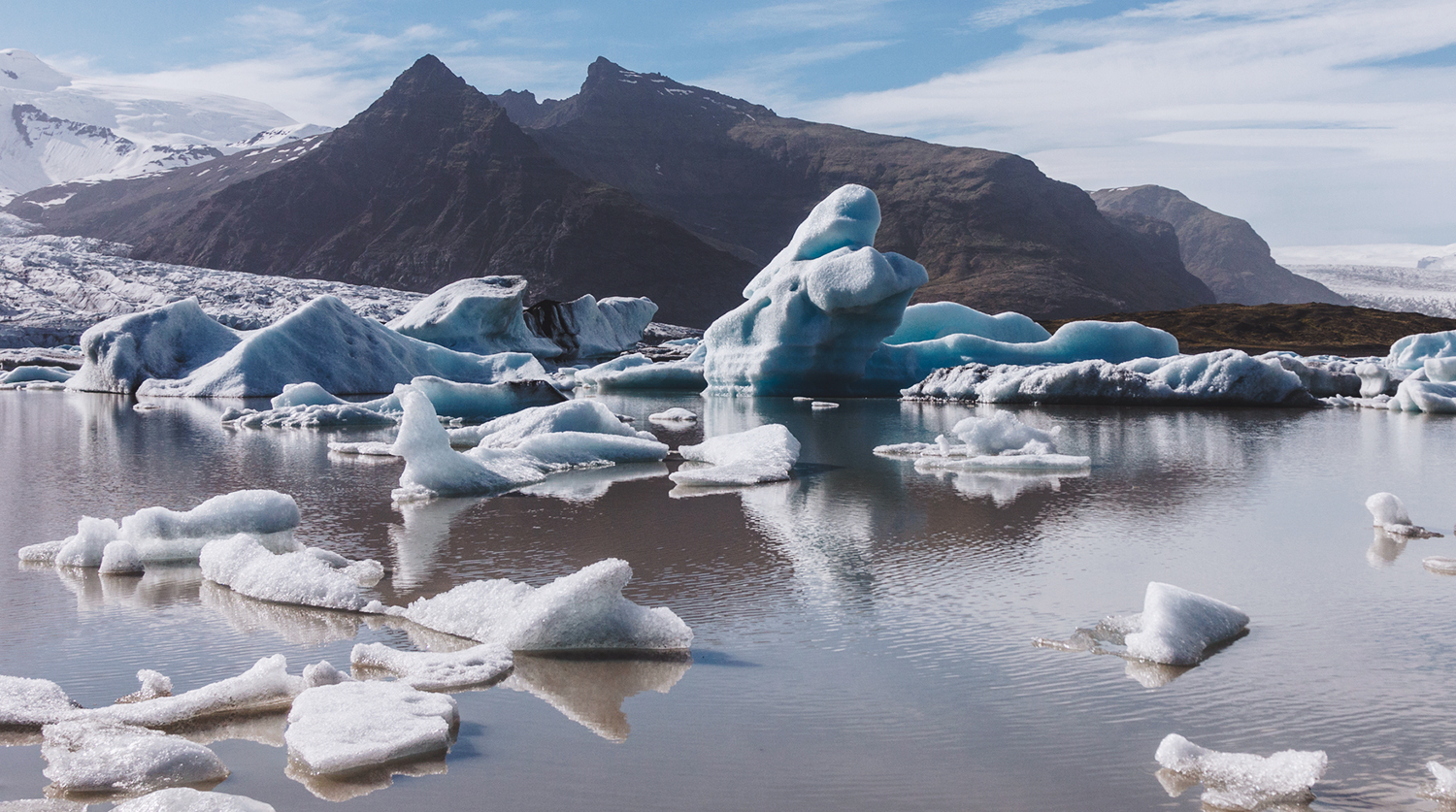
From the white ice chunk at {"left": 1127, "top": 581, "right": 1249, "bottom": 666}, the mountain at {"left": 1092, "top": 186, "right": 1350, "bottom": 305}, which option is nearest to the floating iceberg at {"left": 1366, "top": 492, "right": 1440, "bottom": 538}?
the white ice chunk at {"left": 1127, "top": 581, "right": 1249, "bottom": 666}

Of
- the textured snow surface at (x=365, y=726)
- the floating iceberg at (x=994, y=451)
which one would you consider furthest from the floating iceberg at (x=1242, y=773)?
the floating iceberg at (x=994, y=451)

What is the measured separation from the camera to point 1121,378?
14555 millimetres

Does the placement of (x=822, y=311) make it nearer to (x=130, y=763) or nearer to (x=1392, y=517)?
(x=1392, y=517)

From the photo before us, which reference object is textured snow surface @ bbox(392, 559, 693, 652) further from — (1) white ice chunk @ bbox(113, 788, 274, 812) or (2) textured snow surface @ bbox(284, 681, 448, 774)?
(1) white ice chunk @ bbox(113, 788, 274, 812)

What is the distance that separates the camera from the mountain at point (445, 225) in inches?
2586

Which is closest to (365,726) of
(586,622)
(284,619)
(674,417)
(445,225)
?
(586,622)

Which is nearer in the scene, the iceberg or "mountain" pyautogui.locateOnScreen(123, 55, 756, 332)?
the iceberg

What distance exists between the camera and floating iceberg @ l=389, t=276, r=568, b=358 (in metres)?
23.8

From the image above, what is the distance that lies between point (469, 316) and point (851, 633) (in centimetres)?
2190

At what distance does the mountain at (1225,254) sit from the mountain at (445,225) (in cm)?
5047

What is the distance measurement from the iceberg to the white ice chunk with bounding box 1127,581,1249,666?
57.0ft

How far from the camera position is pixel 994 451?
8.00m

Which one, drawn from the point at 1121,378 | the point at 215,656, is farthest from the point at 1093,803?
the point at 1121,378

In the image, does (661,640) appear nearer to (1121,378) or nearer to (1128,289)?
(1121,378)
